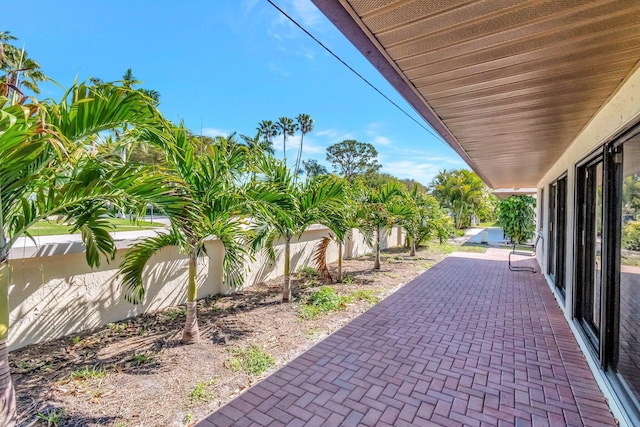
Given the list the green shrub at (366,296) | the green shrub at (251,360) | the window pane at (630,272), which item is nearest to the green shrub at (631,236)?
the window pane at (630,272)

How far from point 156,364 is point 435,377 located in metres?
3.25

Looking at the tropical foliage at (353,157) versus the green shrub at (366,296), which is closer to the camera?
the green shrub at (366,296)

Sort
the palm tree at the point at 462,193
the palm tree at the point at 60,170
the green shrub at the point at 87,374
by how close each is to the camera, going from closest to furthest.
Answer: the palm tree at the point at 60,170
the green shrub at the point at 87,374
the palm tree at the point at 462,193

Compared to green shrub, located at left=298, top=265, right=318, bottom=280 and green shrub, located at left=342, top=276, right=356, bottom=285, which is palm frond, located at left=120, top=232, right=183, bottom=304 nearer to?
green shrub, located at left=298, top=265, right=318, bottom=280

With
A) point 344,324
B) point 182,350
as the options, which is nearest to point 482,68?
point 344,324

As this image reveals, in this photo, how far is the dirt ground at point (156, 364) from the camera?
272 centimetres

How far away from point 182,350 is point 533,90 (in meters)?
4.96

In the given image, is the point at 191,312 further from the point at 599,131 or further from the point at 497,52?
the point at 599,131

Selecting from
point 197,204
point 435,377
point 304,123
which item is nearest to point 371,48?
point 197,204

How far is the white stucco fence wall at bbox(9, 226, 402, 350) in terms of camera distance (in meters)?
3.66

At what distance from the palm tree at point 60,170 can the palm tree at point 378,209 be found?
5.99 metres

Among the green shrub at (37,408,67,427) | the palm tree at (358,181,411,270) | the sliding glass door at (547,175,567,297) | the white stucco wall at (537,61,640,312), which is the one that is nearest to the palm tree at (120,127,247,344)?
the green shrub at (37,408,67,427)

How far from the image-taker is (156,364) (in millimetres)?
3521

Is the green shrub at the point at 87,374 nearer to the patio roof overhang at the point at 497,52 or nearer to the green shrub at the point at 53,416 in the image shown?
the green shrub at the point at 53,416
